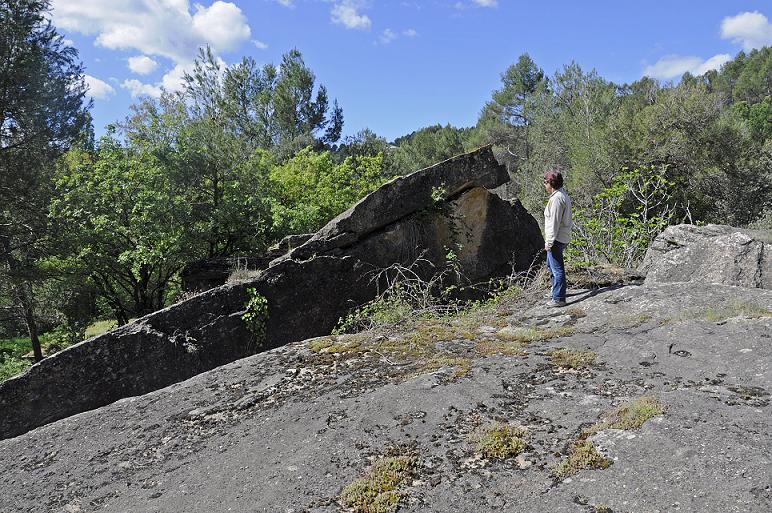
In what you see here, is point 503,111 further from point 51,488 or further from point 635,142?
point 51,488

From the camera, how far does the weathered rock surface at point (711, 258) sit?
7965 millimetres

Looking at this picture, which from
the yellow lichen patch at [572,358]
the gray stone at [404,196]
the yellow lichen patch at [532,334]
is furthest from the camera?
the gray stone at [404,196]

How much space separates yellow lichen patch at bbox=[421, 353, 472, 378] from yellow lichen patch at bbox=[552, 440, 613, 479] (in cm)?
149

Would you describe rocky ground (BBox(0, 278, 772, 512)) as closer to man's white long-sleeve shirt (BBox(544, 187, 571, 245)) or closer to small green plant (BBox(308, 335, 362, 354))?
small green plant (BBox(308, 335, 362, 354))

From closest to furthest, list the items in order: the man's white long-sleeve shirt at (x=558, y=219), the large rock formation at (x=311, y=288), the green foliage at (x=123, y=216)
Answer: the large rock formation at (x=311, y=288) → the man's white long-sleeve shirt at (x=558, y=219) → the green foliage at (x=123, y=216)

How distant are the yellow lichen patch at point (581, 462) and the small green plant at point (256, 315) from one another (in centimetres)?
537

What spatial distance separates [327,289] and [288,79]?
106ft

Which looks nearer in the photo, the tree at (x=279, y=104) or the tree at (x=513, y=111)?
the tree at (x=279, y=104)

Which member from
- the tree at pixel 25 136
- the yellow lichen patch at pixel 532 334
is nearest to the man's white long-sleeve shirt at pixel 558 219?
the yellow lichen patch at pixel 532 334

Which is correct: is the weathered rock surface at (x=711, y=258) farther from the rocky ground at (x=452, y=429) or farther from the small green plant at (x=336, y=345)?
the small green plant at (x=336, y=345)

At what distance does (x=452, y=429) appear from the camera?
3631 mm

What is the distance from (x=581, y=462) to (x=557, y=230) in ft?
14.2

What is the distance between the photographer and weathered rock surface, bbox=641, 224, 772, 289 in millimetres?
7965

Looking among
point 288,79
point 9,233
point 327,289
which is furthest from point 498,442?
point 288,79
